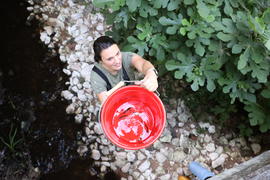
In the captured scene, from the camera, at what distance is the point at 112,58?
2.11 metres

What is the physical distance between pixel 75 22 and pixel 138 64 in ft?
5.16

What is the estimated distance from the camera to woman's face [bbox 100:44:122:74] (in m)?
2.09

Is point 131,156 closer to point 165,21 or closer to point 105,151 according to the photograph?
point 105,151

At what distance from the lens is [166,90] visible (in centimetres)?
326

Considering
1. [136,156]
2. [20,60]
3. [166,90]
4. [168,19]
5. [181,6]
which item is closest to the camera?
[168,19]

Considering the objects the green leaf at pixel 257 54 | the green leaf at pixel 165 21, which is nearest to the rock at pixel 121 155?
the green leaf at pixel 165 21

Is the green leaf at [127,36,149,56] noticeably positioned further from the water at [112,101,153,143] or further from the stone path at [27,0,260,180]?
the stone path at [27,0,260,180]

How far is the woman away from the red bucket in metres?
0.08

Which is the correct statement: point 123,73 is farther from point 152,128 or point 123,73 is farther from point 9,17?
point 9,17

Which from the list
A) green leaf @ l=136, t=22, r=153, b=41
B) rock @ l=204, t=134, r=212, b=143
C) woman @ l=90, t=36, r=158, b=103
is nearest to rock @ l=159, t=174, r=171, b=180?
rock @ l=204, t=134, r=212, b=143

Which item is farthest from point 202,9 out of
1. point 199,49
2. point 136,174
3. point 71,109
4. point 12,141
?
point 12,141

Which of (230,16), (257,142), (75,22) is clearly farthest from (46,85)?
(257,142)

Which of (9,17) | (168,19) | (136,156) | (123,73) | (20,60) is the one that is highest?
(168,19)

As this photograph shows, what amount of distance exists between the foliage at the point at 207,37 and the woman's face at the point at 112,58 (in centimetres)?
31
